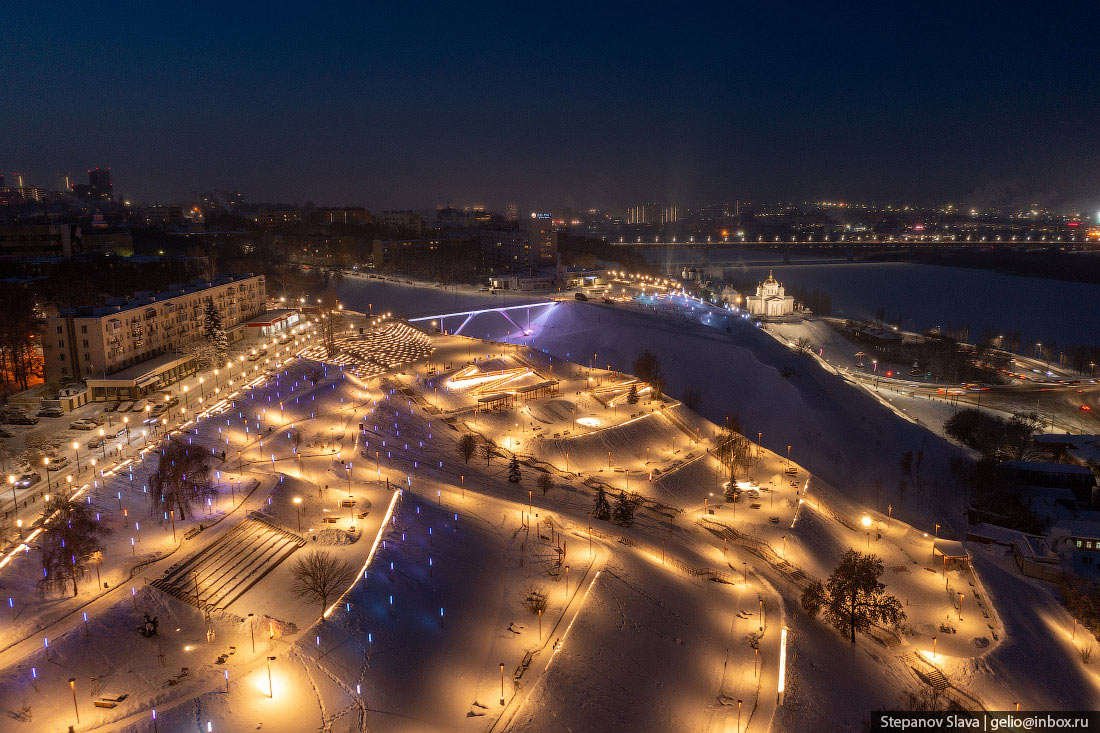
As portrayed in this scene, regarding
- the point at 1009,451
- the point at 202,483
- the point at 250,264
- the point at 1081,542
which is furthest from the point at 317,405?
the point at 250,264

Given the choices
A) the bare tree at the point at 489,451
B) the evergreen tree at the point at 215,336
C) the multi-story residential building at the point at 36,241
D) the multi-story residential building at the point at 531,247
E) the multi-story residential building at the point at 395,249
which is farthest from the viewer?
the multi-story residential building at the point at 395,249

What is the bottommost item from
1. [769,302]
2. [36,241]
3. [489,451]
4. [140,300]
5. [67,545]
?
[489,451]

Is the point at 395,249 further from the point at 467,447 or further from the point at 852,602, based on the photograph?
the point at 852,602

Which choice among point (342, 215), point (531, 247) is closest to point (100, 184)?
point (342, 215)

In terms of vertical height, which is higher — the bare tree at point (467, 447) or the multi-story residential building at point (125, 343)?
the multi-story residential building at point (125, 343)

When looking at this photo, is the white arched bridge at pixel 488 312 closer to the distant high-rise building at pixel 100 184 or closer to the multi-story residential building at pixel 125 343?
the multi-story residential building at pixel 125 343

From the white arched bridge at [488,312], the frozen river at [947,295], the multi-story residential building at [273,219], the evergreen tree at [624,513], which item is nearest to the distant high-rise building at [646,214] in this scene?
the frozen river at [947,295]
